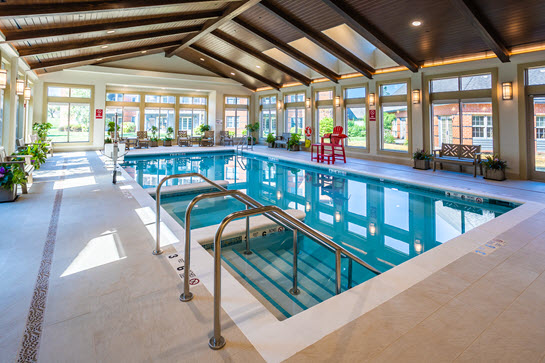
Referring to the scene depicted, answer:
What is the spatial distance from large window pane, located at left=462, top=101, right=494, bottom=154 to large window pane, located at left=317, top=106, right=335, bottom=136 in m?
5.55

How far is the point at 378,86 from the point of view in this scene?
11.1 meters

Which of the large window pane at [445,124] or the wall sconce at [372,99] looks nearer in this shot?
the large window pane at [445,124]

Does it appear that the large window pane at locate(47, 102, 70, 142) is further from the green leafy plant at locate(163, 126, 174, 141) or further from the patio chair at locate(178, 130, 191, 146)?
the patio chair at locate(178, 130, 191, 146)

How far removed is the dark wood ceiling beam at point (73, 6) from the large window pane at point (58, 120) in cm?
972

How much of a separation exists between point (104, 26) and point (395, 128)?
970 centimetres

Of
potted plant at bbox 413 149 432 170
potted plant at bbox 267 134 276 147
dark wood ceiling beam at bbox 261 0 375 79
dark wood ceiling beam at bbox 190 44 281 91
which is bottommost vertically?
potted plant at bbox 413 149 432 170

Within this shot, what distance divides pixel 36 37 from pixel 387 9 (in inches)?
320

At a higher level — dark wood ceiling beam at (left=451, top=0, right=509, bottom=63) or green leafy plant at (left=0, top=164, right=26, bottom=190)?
dark wood ceiling beam at (left=451, top=0, right=509, bottom=63)

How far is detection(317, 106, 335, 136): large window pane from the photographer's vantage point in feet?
44.3

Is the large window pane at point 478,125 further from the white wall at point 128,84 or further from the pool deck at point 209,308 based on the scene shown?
the white wall at point 128,84

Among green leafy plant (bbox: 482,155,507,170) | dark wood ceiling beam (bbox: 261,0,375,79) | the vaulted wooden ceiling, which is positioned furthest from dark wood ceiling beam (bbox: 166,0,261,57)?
green leafy plant (bbox: 482,155,507,170)

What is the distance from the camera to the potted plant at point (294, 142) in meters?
14.7

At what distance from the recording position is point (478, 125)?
8594 millimetres

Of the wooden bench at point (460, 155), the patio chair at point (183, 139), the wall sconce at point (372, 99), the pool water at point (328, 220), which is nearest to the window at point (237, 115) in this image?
the patio chair at point (183, 139)
